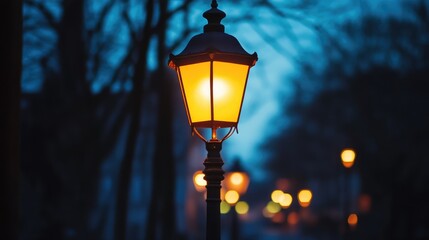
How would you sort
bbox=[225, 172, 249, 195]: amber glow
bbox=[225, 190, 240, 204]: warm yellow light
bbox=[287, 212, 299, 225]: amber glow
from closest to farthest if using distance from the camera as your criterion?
bbox=[225, 190, 240, 204]: warm yellow light < bbox=[225, 172, 249, 195]: amber glow < bbox=[287, 212, 299, 225]: amber glow

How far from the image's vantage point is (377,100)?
120ft

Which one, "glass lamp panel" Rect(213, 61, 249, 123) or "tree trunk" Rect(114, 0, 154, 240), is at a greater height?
"tree trunk" Rect(114, 0, 154, 240)

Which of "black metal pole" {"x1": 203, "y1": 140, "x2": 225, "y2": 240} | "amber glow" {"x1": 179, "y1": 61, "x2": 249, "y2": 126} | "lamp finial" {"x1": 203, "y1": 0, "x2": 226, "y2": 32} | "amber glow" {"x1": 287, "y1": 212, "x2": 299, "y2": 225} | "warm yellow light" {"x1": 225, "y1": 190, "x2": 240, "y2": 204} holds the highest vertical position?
"amber glow" {"x1": 287, "y1": 212, "x2": 299, "y2": 225}

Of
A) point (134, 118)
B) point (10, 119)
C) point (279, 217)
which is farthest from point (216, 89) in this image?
point (279, 217)

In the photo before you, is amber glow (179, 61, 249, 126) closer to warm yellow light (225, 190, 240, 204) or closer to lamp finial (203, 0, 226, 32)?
lamp finial (203, 0, 226, 32)

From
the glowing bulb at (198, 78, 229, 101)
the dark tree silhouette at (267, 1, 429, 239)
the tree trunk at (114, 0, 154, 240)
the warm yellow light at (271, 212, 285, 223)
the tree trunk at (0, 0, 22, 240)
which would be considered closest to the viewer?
the tree trunk at (0, 0, 22, 240)

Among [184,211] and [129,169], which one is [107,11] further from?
[184,211]

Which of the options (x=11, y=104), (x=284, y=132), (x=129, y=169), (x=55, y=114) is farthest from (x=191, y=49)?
(x=284, y=132)

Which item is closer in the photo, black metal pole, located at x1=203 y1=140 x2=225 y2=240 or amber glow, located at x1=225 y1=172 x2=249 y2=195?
black metal pole, located at x1=203 y1=140 x2=225 y2=240

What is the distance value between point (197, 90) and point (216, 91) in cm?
17

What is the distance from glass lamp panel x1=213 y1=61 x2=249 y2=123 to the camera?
6.35m

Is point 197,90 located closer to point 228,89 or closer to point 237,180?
point 228,89

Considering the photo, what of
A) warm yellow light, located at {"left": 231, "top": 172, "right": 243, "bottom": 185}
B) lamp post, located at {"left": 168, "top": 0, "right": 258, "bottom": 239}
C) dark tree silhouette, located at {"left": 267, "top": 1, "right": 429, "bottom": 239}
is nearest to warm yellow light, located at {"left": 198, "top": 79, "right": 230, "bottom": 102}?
lamp post, located at {"left": 168, "top": 0, "right": 258, "bottom": 239}

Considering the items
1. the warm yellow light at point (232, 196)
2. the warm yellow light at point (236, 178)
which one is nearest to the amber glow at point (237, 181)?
the warm yellow light at point (236, 178)
